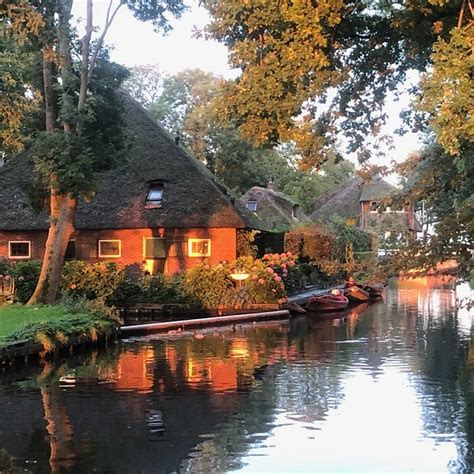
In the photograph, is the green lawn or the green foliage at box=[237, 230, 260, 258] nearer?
the green lawn

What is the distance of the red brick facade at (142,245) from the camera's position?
116 feet

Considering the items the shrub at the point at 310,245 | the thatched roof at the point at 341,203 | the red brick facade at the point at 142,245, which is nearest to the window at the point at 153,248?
the red brick facade at the point at 142,245

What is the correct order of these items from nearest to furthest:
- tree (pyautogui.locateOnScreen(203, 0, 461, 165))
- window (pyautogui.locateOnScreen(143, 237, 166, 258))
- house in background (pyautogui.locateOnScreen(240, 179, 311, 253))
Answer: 1. tree (pyautogui.locateOnScreen(203, 0, 461, 165))
2. window (pyautogui.locateOnScreen(143, 237, 166, 258))
3. house in background (pyautogui.locateOnScreen(240, 179, 311, 253))

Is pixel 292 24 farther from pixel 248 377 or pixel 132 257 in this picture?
pixel 132 257

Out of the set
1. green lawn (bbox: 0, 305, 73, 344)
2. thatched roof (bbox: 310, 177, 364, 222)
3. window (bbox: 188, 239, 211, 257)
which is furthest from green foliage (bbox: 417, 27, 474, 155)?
thatched roof (bbox: 310, 177, 364, 222)

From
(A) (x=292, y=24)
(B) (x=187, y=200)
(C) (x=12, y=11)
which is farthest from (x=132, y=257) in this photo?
(A) (x=292, y=24)

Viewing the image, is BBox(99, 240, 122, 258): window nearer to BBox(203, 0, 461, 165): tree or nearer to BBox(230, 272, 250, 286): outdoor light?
BBox(230, 272, 250, 286): outdoor light

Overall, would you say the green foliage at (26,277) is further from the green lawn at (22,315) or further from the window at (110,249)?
the window at (110,249)

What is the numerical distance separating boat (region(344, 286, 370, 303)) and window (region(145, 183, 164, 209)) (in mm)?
10869

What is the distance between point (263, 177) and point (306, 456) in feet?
172

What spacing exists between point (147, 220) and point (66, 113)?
40.1 ft

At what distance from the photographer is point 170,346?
21234 mm

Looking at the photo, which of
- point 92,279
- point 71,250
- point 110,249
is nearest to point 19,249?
point 71,250

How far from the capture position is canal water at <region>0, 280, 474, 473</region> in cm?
990
